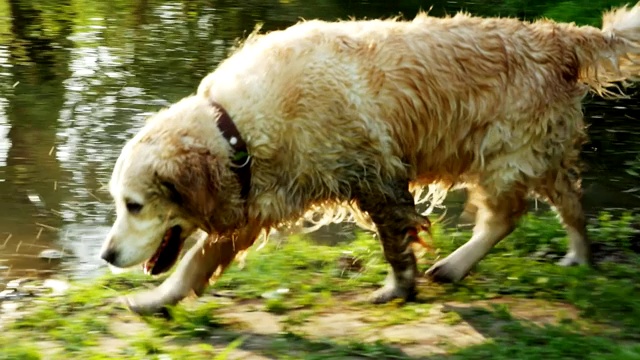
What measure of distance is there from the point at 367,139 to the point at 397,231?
518 millimetres

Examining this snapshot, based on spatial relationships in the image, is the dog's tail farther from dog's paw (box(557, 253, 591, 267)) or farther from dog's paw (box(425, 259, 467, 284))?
dog's paw (box(425, 259, 467, 284))

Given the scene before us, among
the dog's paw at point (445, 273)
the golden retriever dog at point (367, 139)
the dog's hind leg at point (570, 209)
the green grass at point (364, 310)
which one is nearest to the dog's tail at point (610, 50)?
the golden retriever dog at point (367, 139)

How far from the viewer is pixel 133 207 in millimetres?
4805

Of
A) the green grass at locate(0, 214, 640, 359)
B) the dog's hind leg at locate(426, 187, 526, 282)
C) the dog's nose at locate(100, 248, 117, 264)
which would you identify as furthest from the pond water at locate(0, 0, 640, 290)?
the dog's hind leg at locate(426, 187, 526, 282)

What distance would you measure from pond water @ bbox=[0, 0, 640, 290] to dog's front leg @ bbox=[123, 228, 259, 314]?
999 mm

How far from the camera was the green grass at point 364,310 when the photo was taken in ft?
14.8

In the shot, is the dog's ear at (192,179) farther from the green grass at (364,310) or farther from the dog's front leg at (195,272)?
the green grass at (364,310)

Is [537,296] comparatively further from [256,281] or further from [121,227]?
[121,227]

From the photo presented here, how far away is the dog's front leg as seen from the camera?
16.8 feet

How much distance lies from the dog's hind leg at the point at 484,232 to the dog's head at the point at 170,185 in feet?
4.27

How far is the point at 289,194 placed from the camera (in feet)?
16.5

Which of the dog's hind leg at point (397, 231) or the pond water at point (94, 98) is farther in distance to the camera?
the pond water at point (94, 98)


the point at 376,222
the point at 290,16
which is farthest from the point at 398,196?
the point at 290,16

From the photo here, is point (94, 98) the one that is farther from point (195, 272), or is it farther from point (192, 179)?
point (192, 179)
